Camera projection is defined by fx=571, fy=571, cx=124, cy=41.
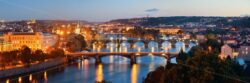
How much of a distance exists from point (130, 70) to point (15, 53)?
3238 millimetres

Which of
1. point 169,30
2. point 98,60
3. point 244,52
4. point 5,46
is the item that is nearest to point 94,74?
point 98,60

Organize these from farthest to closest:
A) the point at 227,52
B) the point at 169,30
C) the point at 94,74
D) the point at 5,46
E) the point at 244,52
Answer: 1. the point at 169,30
2. the point at 5,46
3. the point at 244,52
4. the point at 227,52
5. the point at 94,74

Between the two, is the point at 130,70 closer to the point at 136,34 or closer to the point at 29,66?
the point at 29,66

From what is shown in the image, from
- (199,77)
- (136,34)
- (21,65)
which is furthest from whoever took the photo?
(136,34)

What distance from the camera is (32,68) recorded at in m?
14.9

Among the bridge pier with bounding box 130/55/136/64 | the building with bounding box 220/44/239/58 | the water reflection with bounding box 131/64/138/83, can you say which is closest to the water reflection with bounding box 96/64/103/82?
the water reflection with bounding box 131/64/138/83

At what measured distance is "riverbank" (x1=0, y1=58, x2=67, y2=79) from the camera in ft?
43.8

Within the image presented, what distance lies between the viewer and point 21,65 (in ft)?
48.4

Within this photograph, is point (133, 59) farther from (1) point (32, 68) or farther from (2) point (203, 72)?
(2) point (203, 72)

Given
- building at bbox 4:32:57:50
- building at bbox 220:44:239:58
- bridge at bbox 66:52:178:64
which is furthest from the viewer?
building at bbox 4:32:57:50

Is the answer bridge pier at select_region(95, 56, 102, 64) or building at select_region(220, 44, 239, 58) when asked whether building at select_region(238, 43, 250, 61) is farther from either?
bridge pier at select_region(95, 56, 102, 64)

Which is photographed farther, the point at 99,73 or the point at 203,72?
the point at 99,73

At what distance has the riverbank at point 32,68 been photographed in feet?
43.8

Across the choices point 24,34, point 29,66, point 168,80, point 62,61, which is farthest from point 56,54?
point 168,80
